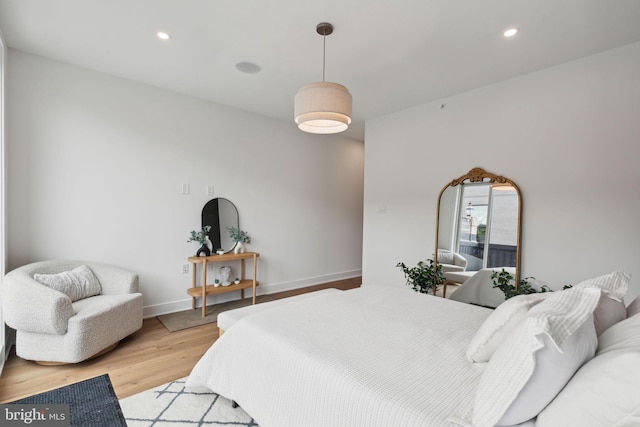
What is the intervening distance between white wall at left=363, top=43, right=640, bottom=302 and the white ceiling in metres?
0.22

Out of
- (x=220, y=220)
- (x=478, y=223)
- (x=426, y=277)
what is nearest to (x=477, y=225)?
(x=478, y=223)

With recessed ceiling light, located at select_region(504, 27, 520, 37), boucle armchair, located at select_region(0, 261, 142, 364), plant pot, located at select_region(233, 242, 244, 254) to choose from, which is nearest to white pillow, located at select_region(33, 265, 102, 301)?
boucle armchair, located at select_region(0, 261, 142, 364)

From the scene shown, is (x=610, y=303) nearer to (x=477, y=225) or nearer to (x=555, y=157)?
(x=555, y=157)

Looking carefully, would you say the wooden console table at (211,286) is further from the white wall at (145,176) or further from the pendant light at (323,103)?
the pendant light at (323,103)

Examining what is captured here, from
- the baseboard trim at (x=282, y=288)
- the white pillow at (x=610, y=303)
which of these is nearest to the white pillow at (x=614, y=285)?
the white pillow at (x=610, y=303)

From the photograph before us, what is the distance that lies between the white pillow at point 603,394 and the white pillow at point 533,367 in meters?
0.04

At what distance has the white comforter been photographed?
46.0 inches

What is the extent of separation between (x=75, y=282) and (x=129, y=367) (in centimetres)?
93

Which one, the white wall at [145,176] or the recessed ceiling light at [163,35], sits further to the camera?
the white wall at [145,176]

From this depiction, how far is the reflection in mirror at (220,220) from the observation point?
4055 millimetres

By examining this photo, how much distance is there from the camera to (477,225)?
11.5ft

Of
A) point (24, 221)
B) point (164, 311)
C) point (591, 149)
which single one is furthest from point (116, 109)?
point (591, 149)

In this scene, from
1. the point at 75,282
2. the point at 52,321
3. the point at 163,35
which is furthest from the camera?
the point at 75,282

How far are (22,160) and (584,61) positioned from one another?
5.06 m
